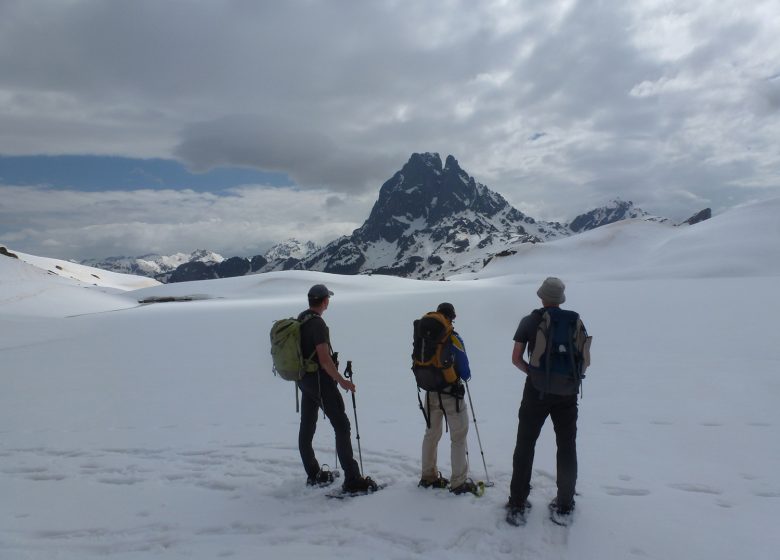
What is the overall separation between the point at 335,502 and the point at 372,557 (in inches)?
51.6

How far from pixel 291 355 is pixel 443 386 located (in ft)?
6.84

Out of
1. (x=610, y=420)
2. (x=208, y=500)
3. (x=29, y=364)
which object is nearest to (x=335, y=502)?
(x=208, y=500)

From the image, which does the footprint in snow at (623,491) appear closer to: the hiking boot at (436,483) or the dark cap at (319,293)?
the hiking boot at (436,483)

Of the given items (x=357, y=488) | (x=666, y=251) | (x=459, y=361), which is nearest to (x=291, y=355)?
(x=357, y=488)

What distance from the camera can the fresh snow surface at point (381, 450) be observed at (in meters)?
5.17

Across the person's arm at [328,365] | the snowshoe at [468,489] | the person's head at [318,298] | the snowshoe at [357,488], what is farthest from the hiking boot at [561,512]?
the person's head at [318,298]

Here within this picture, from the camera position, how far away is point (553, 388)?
17.6 ft

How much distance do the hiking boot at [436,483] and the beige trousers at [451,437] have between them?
0.04 meters

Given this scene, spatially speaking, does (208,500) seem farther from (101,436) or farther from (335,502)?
(101,436)

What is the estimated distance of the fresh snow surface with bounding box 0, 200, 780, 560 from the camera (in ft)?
17.0

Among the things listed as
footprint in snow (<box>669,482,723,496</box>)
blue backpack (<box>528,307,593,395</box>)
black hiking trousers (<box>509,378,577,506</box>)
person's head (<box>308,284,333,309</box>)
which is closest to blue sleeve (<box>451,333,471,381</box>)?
black hiking trousers (<box>509,378,577,506</box>)

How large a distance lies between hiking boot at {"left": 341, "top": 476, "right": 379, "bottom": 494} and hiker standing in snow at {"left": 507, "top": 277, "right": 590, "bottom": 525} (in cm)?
188

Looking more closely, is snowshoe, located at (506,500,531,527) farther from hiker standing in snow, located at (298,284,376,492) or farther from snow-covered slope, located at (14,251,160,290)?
snow-covered slope, located at (14,251,160,290)

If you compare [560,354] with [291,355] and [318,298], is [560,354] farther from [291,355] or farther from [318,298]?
[291,355]
